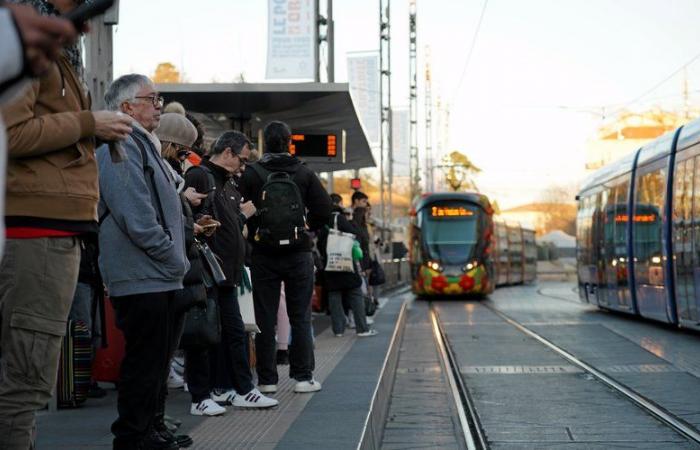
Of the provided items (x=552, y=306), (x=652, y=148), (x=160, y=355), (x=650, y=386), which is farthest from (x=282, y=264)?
(x=552, y=306)

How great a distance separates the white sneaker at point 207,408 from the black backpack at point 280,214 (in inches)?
54.5

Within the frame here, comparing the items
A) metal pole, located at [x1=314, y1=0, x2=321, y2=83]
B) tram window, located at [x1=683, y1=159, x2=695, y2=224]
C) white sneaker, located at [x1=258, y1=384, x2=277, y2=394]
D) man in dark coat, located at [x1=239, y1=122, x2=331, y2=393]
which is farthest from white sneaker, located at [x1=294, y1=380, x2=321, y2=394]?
metal pole, located at [x1=314, y1=0, x2=321, y2=83]

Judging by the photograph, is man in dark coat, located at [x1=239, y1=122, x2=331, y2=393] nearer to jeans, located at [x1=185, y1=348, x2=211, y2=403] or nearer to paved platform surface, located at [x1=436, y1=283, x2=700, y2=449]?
jeans, located at [x1=185, y1=348, x2=211, y2=403]

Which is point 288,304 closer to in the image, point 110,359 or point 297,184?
point 297,184

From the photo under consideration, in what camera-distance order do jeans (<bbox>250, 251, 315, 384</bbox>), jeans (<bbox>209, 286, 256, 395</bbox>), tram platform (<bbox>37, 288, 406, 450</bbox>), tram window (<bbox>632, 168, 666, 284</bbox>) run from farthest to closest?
tram window (<bbox>632, 168, 666, 284</bbox>), jeans (<bbox>250, 251, 315, 384</bbox>), jeans (<bbox>209, 286, 256, 395</bbox>), tram platform (<bbox>37, 288, 406, 450</bbox>)

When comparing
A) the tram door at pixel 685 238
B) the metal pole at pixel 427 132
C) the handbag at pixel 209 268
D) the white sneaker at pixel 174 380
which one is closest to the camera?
the handbag at pixel 209 268

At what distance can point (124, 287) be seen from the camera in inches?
213

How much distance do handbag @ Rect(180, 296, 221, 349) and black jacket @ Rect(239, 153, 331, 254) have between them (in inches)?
73.9

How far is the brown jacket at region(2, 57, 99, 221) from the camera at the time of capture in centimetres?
387

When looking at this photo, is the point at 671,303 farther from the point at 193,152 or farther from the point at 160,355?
the point at 160,355

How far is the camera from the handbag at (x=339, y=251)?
14.7 metres

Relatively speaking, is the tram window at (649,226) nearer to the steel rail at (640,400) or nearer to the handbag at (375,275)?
the steel rail at (640,400)

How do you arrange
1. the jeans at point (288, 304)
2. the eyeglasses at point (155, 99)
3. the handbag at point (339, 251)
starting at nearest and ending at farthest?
the eyeglasses at point (155, 99) → the jeans at point (288, 304) → the handbag at point (339, 251)

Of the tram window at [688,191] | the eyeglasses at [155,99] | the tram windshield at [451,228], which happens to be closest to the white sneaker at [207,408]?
the eyeglasses at [155,99]
